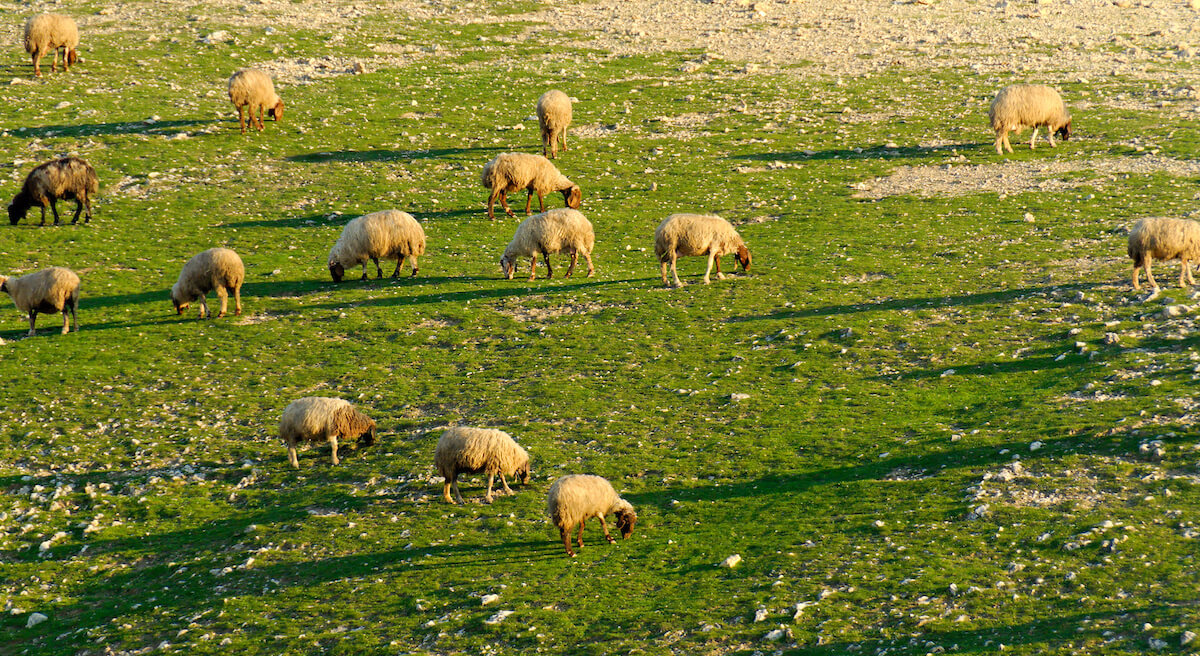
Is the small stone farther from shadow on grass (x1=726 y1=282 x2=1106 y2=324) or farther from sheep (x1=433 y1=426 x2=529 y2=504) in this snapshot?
shadow on grass (x1=726 y1=282 x2=1106 y2=324)

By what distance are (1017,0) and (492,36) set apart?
2506 cm

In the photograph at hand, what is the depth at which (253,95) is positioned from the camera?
35.2 m

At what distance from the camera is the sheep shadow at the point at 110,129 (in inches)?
1344

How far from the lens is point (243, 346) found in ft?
71.6

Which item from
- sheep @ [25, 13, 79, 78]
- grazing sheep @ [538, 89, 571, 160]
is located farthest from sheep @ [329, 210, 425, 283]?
sheep @ [25, 13, 79, 78]

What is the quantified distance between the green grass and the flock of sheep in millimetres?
494

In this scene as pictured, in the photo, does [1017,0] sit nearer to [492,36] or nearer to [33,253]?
[492,36]

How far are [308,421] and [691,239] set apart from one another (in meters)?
9.76

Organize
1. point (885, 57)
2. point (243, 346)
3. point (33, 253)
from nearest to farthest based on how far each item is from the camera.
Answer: point (243, 346) → point (33, 253) → point (885, 57)

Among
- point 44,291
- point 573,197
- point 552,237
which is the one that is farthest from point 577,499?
point 573,197

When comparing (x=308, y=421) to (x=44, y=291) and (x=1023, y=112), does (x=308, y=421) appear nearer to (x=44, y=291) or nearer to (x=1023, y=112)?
(x=44, y=291)

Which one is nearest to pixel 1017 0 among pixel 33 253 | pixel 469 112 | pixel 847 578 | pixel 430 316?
pixel 469 112

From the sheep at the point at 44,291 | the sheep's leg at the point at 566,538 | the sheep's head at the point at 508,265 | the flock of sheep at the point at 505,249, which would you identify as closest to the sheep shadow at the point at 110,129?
the flock of sheep at the point at 505,249

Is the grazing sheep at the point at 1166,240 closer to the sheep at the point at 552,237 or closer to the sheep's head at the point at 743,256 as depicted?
the sheep's head at the point at 743,256
